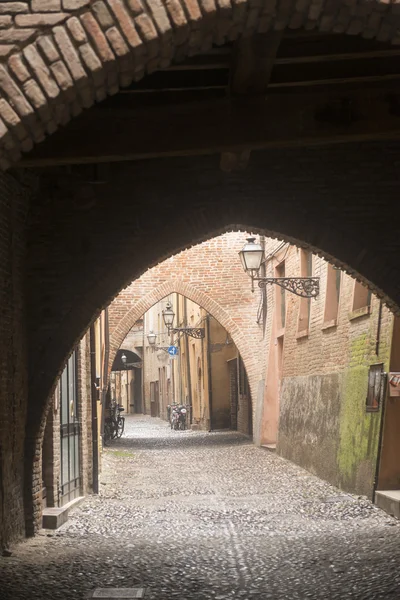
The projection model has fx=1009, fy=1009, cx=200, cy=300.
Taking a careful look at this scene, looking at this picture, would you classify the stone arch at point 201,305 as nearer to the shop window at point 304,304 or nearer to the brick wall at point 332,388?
the brick wall at point 332,388

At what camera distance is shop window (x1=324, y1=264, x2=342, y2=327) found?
1513 centimetres

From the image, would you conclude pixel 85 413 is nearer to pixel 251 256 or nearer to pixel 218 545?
pixel 251 256

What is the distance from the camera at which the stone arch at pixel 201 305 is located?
22891 mm

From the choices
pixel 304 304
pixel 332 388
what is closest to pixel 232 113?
pixel 332 388

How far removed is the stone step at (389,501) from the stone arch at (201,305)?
38.2ft

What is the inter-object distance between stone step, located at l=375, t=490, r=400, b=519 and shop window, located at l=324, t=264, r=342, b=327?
14.2 feet

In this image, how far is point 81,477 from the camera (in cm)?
1270

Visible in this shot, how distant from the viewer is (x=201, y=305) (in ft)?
76.6

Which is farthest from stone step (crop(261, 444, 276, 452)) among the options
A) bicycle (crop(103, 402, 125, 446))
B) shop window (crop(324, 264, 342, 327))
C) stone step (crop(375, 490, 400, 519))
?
stone step (crop(375, 490, 400, 519))

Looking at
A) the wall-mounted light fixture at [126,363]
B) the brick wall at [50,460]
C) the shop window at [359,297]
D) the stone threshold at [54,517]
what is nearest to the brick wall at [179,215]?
the brick wall at [50,460]

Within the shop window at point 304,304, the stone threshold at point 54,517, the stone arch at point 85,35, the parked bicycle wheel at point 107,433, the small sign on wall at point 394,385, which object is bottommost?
the parked bicycle wheel at point 107,433

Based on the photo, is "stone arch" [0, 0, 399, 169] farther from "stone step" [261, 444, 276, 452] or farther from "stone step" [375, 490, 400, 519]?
"stone step" [261, 444, 276, 452]

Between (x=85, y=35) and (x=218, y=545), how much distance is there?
5318 mm

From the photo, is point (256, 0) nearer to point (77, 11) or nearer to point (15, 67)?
point (77, 11)
